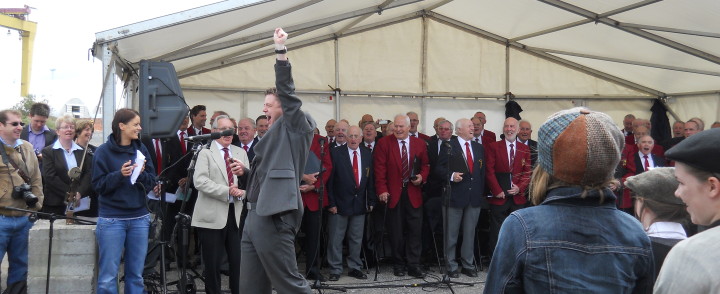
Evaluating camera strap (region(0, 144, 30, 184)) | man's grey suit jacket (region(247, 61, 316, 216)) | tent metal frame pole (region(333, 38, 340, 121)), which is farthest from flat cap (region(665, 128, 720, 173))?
tent metal frame pole (region(333, 38, 340, 121))

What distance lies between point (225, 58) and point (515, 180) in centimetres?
459

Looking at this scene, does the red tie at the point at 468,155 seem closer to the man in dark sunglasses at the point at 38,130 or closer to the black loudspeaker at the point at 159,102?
the black loudspeaker at the point at 159,102

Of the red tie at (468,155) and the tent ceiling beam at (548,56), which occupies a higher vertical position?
the tent ceiling beam at (548,56)

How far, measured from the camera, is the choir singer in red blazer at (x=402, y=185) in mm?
8227

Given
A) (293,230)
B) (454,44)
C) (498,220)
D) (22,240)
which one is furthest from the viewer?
(454,44)

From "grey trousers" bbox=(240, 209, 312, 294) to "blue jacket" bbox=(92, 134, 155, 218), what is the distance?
1606mm

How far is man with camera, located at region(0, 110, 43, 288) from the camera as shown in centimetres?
567

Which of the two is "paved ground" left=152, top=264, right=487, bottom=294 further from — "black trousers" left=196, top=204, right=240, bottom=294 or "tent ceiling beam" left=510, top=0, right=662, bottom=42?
"tent ceiling beam" left=510, top=0, right=662, bottom=42

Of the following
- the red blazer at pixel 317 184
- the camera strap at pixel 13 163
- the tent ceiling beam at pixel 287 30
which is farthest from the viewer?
the tent ceiling beam at pixel 287 30

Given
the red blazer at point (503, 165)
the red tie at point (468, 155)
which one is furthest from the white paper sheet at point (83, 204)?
the red blazer at point (503, 165)

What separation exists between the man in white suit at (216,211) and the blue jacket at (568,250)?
435 centimetres

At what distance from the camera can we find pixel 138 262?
18.1 ft

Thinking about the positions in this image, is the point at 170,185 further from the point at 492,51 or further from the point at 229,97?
the point at 492,51

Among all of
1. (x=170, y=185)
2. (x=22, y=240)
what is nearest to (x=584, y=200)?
(x=22, y=240)
